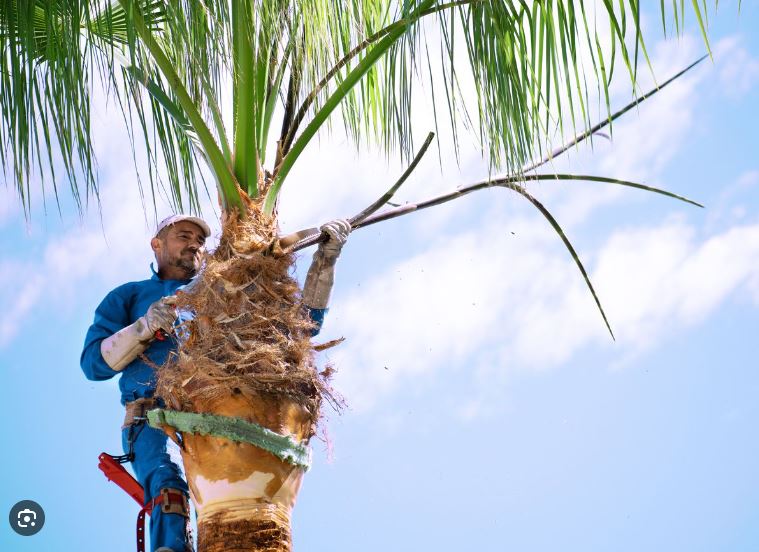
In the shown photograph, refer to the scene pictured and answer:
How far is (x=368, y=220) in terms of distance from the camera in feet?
14.0

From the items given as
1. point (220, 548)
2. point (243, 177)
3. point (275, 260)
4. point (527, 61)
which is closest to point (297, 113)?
point (243, 177)

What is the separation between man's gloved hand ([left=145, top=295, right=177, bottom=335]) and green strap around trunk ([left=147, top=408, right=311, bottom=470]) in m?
0.57

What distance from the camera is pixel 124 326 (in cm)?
443

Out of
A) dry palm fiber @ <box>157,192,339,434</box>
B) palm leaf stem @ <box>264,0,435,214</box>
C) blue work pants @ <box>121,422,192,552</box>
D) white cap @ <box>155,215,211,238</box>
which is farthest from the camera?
white cap @ <box>155,215,211,238</box>

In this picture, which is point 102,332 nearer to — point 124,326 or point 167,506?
point 124,326

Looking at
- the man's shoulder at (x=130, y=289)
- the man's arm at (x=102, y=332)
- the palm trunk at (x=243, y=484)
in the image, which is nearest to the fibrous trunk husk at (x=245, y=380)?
the palm trunk at (x=243, y=484)

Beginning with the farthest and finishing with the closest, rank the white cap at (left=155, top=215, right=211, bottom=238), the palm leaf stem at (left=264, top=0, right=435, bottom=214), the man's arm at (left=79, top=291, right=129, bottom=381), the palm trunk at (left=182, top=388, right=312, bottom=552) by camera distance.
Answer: the white cap at (left=155, top=215, right=211, bottom=238), the man's arm at (left=79, top=291, right=129, bottom=381), the palm leaf stem at (left=264, top=0, right=435, bottom=214), the palm trunk at (left=182, top=388, right=312, bottom=552)

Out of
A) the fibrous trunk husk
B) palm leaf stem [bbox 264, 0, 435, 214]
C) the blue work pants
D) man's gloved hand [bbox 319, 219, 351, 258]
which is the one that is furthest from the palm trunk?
palm leaf stem [bbox 264, 0, 435, 214]

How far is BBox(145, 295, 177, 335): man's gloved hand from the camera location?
400 cm

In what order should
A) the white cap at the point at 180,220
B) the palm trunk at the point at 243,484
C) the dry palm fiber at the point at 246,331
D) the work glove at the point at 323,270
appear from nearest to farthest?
the palm trunk at the point at 243,484 < the dry palm fiber at the point at 246,331 < the work glove at the point at 323,270 < the white cap at the point at 180,220

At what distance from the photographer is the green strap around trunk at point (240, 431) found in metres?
3.41

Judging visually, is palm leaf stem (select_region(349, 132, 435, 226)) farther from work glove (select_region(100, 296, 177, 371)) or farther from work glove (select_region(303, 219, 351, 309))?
work glove (select_region(100, 296, 177, 371))

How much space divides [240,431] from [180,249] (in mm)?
1473

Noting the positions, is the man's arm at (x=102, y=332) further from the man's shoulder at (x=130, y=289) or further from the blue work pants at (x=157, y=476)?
the blue work pants at (x=157, y=476)
